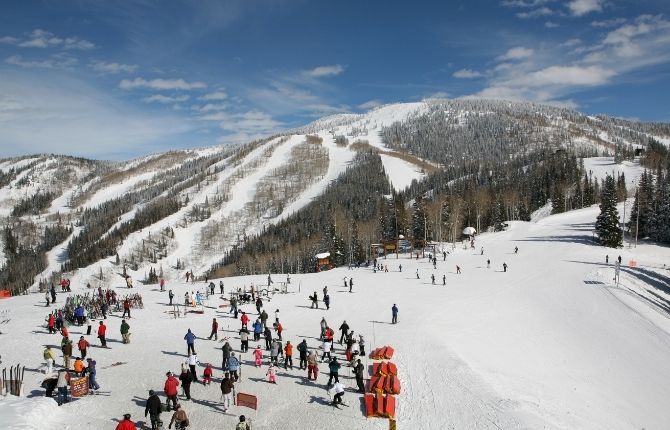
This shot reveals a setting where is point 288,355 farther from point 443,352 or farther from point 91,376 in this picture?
point 443,352

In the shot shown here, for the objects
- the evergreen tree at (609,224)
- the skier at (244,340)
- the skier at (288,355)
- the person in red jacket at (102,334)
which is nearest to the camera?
the skier at (288,355)

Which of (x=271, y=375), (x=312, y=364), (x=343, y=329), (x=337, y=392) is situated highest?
(x=343, y=329)

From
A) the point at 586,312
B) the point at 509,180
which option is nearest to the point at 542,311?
the point at 586,312

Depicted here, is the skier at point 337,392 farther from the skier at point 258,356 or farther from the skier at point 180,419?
the skier at point 180,419

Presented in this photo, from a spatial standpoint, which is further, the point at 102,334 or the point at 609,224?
the point at 609,224

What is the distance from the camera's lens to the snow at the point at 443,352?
1669 cm

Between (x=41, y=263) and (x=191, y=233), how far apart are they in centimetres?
6586

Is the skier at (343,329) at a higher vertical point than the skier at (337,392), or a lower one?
higher

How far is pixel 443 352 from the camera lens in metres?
23.7

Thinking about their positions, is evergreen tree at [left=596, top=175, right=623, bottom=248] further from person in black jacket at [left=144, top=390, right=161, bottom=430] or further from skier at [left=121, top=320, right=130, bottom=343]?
person in black jacket at [left=144, top=390, right=161, bottom=430]

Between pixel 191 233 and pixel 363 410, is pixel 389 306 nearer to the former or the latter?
pixel 363 410

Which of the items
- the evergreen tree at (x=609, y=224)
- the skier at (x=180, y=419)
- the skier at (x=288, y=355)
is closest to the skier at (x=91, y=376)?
the skier at (x=180, y=419)

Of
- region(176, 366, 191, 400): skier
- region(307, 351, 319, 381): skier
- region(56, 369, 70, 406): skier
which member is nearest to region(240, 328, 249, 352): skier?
region(307, 351, 319, 381): skier

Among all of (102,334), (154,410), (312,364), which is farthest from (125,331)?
(312,364)
